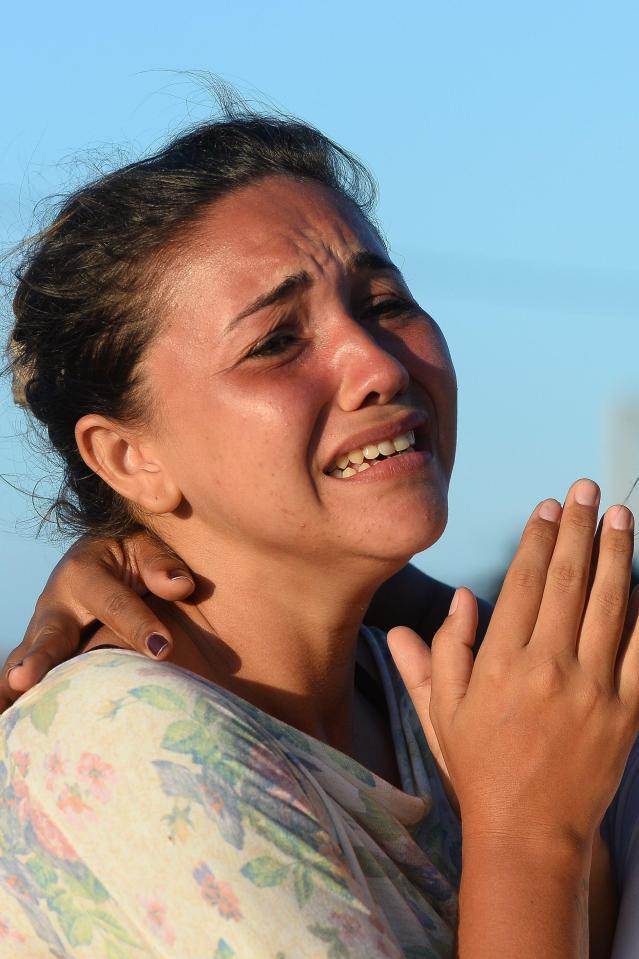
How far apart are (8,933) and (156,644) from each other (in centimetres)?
55

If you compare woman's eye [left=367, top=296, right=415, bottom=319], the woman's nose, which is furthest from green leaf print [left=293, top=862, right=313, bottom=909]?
woman's eye [left=367, top=296, right=415, bottom=319]

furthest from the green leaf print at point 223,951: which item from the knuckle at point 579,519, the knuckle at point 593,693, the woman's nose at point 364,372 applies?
the woman's nose at point 364,372

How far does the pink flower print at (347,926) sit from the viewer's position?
69.4 inches

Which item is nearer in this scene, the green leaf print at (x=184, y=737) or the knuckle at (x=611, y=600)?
the green leaf print at (x=184, y=737)

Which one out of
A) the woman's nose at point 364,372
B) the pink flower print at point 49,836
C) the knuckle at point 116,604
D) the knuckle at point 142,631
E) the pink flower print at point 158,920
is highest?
the woman's nose at point 364,372

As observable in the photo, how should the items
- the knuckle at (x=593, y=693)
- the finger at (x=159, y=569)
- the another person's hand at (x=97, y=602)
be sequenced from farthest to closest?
the finger at (x=159, y=569)
the another person's hand at (x=97, y=602)
the knuckle at (x=593, y=693)

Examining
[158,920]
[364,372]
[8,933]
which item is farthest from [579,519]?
[8,933]

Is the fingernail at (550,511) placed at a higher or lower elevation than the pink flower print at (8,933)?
higher

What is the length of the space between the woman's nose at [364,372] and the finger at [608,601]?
50 cm

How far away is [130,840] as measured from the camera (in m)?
1.79

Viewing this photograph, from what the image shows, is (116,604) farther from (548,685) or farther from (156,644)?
(548,685)

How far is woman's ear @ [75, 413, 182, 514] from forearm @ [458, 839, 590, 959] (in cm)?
103

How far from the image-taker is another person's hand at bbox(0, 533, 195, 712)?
88.9 inches

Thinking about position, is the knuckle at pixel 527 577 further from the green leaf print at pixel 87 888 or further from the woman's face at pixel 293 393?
the green leaf print at pixel 87 888
